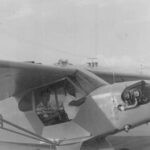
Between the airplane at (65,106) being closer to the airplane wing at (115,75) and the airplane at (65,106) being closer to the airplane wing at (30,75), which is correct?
the airplane wing at (30,75)

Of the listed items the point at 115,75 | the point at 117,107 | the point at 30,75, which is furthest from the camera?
the point at 115,75

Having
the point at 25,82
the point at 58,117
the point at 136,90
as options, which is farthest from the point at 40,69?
the point at 136,90

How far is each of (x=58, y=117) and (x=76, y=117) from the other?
45 centimetres

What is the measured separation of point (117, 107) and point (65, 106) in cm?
119

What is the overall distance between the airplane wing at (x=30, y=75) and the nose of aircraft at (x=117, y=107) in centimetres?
40

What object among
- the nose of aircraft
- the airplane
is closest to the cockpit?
the airplane

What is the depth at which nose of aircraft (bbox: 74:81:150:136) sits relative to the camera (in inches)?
245

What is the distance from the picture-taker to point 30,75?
7.26 m

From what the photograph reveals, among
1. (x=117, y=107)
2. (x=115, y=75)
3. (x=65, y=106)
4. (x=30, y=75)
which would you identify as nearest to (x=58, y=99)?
(x=65, y=106)

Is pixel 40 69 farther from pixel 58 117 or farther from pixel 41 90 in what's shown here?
pixel 58 117

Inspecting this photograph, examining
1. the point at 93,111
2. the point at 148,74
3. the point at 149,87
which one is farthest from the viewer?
the point at 148,74

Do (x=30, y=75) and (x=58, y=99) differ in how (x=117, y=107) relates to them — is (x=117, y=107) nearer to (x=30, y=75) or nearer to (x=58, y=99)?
(x=58, y=99)

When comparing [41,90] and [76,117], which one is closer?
[76,117]

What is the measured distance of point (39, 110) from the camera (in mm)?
7488
